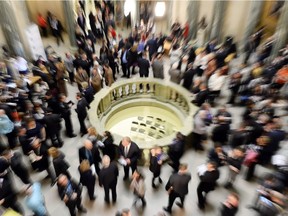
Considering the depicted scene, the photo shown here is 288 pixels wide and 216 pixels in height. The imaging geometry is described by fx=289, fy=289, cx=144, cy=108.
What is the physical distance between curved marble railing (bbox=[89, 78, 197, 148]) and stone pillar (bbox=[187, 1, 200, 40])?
4.21 m

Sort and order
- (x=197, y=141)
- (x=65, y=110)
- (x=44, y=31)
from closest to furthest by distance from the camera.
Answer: (x=197, y=141) → (x=65, y=110) → (x=44, y=31)

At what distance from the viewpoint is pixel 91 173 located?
5711 mm

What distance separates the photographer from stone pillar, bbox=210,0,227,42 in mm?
11531

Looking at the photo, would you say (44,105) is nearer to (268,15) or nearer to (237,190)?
(237,190)

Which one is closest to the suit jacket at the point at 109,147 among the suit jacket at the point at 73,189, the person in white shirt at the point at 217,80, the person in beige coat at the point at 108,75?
the suit jacket at the point at 73,189

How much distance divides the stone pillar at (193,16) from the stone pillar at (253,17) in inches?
88.6

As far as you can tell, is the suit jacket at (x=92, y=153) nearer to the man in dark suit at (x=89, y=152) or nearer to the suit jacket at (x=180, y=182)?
the man in dark suit at (x=89, y=152)

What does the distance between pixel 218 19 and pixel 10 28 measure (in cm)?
796

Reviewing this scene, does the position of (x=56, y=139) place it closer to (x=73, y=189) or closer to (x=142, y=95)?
(x=73, y=189)

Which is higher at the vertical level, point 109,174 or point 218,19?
point 218,19

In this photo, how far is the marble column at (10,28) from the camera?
9.69m

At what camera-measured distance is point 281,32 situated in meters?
9.40

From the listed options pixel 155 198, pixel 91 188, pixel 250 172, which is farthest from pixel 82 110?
pixel 250 172

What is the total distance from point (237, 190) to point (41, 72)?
6.48m
